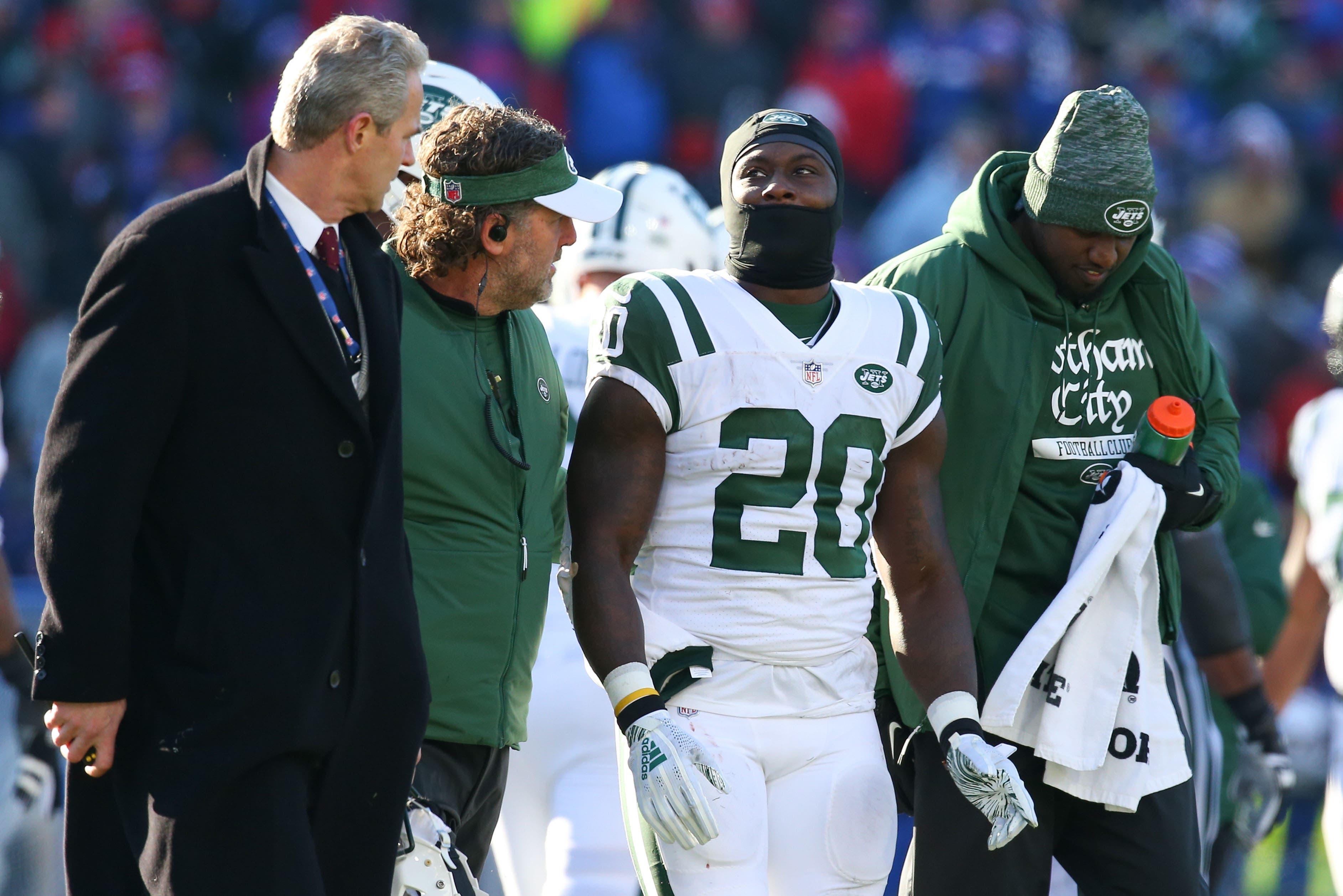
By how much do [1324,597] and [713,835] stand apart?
300 cm

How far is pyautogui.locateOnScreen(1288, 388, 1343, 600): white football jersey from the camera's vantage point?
16.0ft

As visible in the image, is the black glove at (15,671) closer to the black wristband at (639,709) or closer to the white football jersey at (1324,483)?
the black wristband at (639,709)

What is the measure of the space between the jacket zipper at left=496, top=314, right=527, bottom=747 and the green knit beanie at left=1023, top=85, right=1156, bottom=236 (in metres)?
1.28

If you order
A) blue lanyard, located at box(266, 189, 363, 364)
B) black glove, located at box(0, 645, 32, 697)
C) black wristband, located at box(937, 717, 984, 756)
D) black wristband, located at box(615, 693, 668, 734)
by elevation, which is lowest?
black glove, located at box(0, 645, 32, 697)

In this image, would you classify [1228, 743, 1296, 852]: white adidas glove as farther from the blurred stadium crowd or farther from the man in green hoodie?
the blurred stadium crowd

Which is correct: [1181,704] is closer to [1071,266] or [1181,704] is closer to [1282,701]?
[1071,266]

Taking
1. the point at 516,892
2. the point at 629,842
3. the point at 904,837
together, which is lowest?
the point at 516,892

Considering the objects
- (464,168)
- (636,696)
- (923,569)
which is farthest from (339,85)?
(923,569)

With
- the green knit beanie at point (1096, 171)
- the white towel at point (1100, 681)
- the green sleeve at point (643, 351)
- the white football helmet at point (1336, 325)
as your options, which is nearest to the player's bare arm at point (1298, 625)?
the white football helmet at point (1336, 325)

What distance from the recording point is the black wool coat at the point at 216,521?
2.62 m

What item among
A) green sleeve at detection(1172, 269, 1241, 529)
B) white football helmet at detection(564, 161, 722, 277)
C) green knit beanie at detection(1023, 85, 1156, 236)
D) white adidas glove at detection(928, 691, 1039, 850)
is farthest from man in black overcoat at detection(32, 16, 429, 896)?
white football helmet at detection(564, 161, 722, 277)

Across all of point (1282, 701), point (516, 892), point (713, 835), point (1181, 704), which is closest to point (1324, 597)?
point (1282, 701)

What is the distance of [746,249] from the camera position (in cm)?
344

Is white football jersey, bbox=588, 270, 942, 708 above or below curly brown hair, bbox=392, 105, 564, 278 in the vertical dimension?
below
